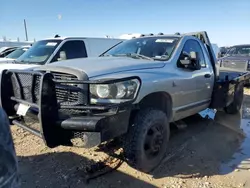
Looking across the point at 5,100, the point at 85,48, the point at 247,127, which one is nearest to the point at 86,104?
the point at 5,100

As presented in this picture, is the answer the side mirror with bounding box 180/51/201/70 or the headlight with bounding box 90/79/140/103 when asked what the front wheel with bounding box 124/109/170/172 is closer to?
the headlight with bounding box 90/79/140/103

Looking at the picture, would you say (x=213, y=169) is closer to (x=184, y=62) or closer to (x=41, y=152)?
(x=184, y=62)

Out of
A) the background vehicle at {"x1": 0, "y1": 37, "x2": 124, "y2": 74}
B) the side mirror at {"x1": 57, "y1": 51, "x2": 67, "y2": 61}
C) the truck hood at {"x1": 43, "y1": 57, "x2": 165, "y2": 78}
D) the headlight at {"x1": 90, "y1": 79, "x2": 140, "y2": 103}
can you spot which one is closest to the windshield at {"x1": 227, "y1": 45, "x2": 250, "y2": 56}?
the background vehicle at {"x1": 0, "y1": 37, "x2": 124, "y2": 74}

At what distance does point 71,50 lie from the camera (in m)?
7.68

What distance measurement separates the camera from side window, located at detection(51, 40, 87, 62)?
720cm

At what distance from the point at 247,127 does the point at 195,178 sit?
2938 millimetres

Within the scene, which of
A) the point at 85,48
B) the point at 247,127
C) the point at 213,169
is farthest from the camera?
the point at 85,48

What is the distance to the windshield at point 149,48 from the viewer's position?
14.3ft

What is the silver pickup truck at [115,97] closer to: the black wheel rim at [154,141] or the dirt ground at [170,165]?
the black wheel rim at [154,141]

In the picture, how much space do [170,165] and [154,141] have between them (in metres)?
0.53

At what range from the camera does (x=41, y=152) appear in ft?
14.1

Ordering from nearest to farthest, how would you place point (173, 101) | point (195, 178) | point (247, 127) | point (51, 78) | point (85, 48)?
point (51, 78) → point (195, 178) → point (173, 101) → point (247, 127) → point (85, 48)

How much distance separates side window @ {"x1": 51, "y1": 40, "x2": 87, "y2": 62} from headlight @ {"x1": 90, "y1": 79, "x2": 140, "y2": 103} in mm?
4173

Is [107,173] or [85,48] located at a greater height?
[85,48]
